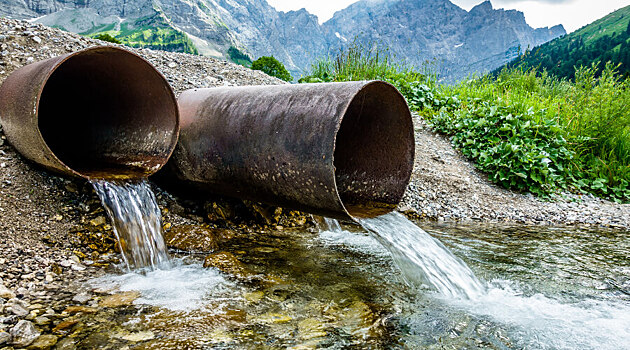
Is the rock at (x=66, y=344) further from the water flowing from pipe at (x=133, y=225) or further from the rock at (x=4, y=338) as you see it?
the water flowing from pipe at (x=133, y=225)

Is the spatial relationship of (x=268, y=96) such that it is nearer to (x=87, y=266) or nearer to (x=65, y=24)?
(x=87, y=266)

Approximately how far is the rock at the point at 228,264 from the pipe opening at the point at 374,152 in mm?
912

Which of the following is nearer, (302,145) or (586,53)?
(302,145)

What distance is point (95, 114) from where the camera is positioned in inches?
165

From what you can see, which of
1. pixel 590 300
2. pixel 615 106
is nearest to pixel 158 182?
pixel 590 300

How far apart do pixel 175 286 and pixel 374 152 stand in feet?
6.16

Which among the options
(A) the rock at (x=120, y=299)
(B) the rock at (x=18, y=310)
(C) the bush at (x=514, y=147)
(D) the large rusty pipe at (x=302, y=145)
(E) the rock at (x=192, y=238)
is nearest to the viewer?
(B) the rock at (x=18, y=310)

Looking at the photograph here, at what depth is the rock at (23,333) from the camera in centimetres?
190

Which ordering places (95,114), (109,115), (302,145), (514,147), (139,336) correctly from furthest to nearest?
(514,147), (95,114), (109,115), (302,145), (139,336)

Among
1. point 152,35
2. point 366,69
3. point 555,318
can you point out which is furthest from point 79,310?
point 152,35

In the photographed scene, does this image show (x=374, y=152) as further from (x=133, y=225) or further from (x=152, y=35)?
(x=152, y=35)

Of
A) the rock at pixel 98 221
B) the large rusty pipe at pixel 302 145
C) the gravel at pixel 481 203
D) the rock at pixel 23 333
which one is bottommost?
the gravel at pixel 481 203

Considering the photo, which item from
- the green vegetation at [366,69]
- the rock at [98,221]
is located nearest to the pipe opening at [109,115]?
the rock at [98,221]

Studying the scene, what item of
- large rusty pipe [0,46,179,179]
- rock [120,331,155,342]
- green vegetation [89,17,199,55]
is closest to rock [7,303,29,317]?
rock [120,331,155,342]
